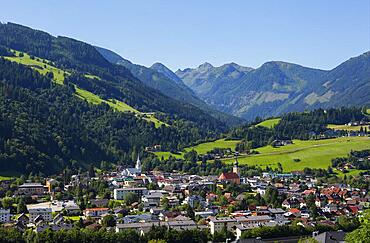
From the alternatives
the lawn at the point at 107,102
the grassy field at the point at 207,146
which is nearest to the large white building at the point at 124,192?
the grassy field at the point at 207,146

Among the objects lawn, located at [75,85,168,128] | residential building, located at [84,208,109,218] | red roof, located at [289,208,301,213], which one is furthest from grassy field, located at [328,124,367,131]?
residential building, located at [84,208,109,218]

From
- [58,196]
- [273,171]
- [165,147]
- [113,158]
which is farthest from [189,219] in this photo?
[165,147]

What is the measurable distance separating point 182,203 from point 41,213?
24.0 meters

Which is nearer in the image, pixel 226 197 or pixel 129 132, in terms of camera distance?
pixel 226 197

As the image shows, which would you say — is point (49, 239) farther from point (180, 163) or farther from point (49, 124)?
point (49, 124)

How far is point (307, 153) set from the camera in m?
139

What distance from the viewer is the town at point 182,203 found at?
6662 cm

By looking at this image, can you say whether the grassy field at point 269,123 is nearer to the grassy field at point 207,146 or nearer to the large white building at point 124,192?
the grassy field at point 207,146

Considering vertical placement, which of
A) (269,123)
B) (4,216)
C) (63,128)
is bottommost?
(4,216)

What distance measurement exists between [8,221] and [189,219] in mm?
24586

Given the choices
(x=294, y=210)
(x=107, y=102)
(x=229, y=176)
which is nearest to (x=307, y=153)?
(x=229, y=176)

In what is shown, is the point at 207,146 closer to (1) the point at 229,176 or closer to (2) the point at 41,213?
(1) the point at 229,176

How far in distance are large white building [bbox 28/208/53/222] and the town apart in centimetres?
14

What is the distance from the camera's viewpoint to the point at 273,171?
4961 inches
